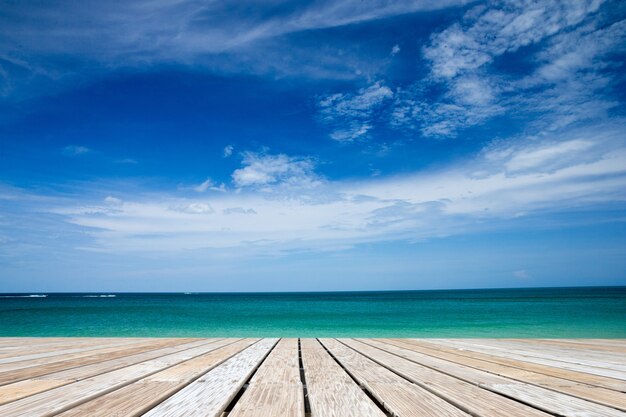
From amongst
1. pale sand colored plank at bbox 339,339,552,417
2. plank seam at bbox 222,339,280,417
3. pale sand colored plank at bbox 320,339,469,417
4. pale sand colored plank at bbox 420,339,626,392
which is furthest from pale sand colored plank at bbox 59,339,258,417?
pale sand colored plank at bbox 420,339,626,392

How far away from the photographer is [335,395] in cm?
150

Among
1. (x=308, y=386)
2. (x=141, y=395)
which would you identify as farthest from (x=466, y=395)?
(x=141, y=395)

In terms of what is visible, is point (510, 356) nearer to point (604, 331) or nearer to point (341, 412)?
point (341, 412)

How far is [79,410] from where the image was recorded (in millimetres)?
1249

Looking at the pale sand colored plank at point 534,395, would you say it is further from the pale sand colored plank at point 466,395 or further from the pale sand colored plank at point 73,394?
the pale sand colored plank at point 73,394

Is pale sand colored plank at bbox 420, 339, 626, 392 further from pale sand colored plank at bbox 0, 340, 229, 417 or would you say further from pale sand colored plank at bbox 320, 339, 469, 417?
pale sand colored plank at bbox 0, 340, 229, 417

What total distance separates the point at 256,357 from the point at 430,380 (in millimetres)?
1382

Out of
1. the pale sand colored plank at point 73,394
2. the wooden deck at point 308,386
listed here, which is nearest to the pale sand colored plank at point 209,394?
the wooden deck at point 308,386

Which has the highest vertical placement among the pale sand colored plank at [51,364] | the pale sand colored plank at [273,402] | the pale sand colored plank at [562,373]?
the pale sand colored plank at [273,402]

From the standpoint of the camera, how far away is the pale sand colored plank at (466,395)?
1.25 m

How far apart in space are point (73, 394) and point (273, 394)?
844 mm

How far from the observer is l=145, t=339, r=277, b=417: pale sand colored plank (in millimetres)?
1216

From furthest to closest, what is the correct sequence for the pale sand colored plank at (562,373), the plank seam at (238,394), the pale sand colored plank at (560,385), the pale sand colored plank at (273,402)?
the pale sand colored plank at (562,373)
the pale sand colored plank at (560,385)
the plank seam at (238,394)
the pale sand colored plank at (273,402)

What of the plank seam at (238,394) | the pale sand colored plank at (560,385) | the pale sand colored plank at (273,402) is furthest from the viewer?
the pale sand colored plank at (560,385)
